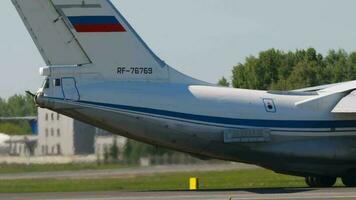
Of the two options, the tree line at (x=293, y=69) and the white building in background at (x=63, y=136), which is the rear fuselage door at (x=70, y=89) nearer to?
the white building in background at (x=63, y=136)

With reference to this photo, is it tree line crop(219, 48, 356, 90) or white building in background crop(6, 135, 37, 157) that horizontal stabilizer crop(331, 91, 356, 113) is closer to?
white building in background crop(6, 135, 37, 157)

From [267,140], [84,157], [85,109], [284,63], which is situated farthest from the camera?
[284,63]

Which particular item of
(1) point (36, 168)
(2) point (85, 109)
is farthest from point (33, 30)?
(1) point (36, 168)

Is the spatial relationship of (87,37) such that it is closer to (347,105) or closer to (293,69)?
(347,105)

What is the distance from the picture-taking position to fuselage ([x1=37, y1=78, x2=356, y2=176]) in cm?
3247

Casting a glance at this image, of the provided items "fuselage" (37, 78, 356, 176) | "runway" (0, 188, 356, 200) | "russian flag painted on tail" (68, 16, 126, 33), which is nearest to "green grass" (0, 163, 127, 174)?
"fuselage" (37, 78, 356, 176)

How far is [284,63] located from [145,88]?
59869 millimetres

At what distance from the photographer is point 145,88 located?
33031 mm

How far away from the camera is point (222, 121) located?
33.6 m

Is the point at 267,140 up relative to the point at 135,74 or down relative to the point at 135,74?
down

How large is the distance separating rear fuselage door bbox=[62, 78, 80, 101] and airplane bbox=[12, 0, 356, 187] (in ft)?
0.10

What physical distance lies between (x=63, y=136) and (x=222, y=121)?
23051 millimetres

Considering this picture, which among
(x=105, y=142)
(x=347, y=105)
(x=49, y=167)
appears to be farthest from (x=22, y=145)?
(x=347, y=105)

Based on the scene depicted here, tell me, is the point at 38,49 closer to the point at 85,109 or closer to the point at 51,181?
the point at 85,109
